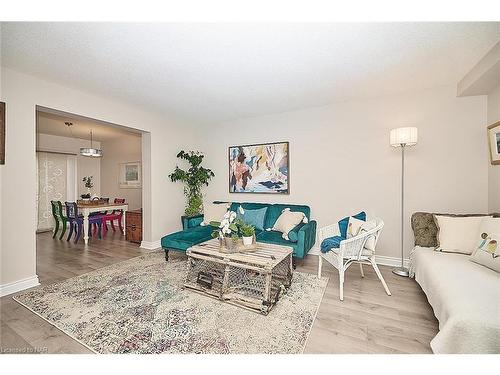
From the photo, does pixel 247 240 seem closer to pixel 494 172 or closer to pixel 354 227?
pixel 354 227

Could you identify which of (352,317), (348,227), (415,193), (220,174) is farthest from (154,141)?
(415,193)

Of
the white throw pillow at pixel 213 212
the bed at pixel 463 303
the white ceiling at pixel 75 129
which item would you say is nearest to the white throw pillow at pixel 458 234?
the bed at pixel 463 303

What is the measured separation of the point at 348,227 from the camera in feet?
8.58

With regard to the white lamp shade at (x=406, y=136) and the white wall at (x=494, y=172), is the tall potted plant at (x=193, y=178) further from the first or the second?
the white wall at (x=494, y=172)

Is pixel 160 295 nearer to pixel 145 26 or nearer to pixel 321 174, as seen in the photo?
pixel 145 26

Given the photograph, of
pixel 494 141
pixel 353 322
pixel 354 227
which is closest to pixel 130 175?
pixel 354 227

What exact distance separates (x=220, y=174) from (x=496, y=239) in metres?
3.93

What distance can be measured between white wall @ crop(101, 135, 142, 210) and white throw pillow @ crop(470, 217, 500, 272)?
6597 mm

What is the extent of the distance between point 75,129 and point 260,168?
4620 millimetres

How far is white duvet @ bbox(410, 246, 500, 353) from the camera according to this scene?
1208 millimetres

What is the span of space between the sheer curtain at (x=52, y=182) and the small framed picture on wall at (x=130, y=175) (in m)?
1.34

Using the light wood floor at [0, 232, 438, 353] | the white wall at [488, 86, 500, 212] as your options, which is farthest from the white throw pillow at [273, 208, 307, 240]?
the white wall at [488, 86, 500, 212]

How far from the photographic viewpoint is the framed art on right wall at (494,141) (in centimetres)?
241

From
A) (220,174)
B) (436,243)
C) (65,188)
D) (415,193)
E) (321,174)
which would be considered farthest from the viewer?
(65,188)
